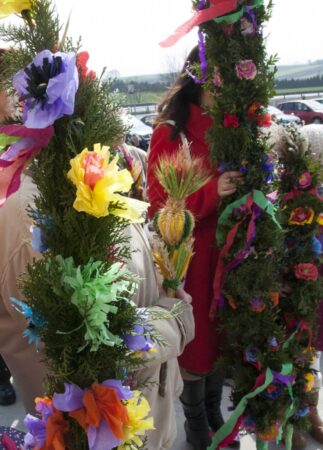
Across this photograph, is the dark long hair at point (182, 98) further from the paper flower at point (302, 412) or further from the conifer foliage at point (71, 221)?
the paper flower at point (302, 412)

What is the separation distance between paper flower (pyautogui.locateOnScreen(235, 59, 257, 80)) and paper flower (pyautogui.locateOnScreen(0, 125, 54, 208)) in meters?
1.19

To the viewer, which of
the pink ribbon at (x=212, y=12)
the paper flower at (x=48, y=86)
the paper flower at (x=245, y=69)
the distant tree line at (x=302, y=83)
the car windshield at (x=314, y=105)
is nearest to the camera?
the paper flower at (x=48, y=86)

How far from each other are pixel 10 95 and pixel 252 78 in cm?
121

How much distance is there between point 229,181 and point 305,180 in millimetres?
400

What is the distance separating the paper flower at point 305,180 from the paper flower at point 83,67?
143 centimetres

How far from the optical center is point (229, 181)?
1959mm

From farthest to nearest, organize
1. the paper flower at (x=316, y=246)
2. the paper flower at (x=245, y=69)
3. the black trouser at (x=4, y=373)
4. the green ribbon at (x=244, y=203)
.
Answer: the black trouser at (x=4, y=373) < the paper flower at (x=316, y=246) < the green ribbon at (x=244, y=203) < the paper flower at (x=245, y=69)

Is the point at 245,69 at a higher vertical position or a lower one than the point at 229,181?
higher

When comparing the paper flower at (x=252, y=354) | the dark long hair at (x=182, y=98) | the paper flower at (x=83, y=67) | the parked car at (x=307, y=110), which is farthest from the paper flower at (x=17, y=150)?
the parked car at (x=307, y=110)

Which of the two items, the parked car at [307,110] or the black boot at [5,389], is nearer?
the black boot at [5,389]

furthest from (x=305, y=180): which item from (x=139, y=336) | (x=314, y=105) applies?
(x=314, y=105)

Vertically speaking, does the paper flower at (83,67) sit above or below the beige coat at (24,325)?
above

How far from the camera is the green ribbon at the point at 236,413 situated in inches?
81.2

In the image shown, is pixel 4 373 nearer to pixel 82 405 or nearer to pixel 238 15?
pixel 82 405
